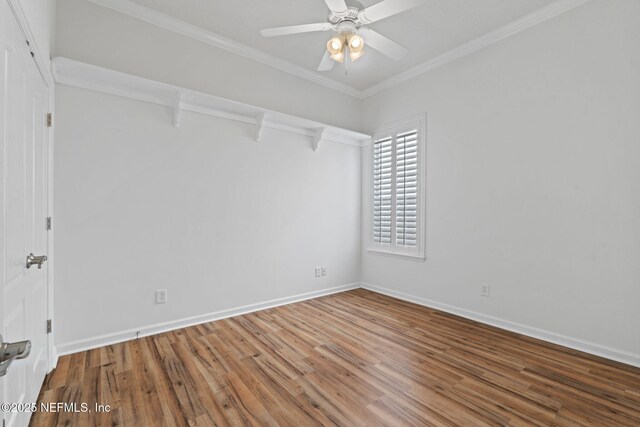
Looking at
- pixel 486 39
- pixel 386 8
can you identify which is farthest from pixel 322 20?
pixel 486 39

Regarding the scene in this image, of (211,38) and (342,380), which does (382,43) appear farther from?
(342,380)

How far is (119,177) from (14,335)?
5.33 ft

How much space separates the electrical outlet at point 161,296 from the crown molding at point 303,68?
2.56 meters

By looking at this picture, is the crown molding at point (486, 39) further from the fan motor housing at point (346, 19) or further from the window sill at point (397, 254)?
the window sill at point (397, 254)

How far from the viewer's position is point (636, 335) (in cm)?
237

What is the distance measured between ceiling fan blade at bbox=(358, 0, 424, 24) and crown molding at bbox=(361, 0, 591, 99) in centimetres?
170

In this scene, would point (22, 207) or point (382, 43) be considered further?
point (382, 43)

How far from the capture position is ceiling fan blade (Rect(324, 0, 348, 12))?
2080 millimetres

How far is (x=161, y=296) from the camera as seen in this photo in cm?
295

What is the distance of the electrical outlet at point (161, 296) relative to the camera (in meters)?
2.93

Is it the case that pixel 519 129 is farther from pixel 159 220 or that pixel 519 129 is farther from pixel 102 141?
pixel 102 141

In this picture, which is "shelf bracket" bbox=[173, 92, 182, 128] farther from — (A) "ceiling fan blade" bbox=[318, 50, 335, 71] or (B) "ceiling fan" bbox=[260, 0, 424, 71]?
(A) "ceiling fan blade" bbox=[318, 50, 335, 71]

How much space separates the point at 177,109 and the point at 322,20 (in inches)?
65.3

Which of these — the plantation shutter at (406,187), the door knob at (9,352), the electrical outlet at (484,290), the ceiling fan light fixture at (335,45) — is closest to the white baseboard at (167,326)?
the plantation shutter at (406,187)
